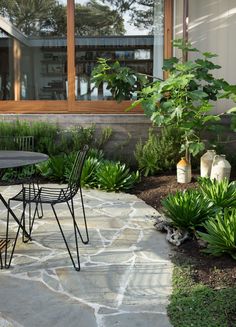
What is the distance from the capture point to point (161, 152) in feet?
20.8

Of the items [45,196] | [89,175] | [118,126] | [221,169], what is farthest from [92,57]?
[45,196]

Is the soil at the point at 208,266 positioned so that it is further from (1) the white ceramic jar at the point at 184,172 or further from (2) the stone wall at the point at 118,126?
(2) the stone wall at the point at 118,126

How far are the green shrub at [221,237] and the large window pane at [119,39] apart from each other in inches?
161

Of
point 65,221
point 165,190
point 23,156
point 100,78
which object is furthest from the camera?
point 100,78

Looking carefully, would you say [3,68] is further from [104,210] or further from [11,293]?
[11,293]

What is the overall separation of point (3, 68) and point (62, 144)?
187 cm

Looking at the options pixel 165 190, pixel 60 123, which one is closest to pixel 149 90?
pixel 165 190

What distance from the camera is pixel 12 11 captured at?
24.1ft

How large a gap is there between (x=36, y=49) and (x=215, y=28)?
2.95 m

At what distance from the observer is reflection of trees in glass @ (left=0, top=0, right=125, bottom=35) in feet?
23.3

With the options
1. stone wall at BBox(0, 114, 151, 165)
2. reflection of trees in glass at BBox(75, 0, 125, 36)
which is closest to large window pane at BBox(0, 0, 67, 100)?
reflection of trees in glass at BBox(75, 0, 125, 36)

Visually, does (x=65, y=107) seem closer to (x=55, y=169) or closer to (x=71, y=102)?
(x=71, y=102)

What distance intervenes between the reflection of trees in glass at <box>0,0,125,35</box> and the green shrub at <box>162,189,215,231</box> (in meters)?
4.09

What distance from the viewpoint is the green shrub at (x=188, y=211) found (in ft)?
12.7
